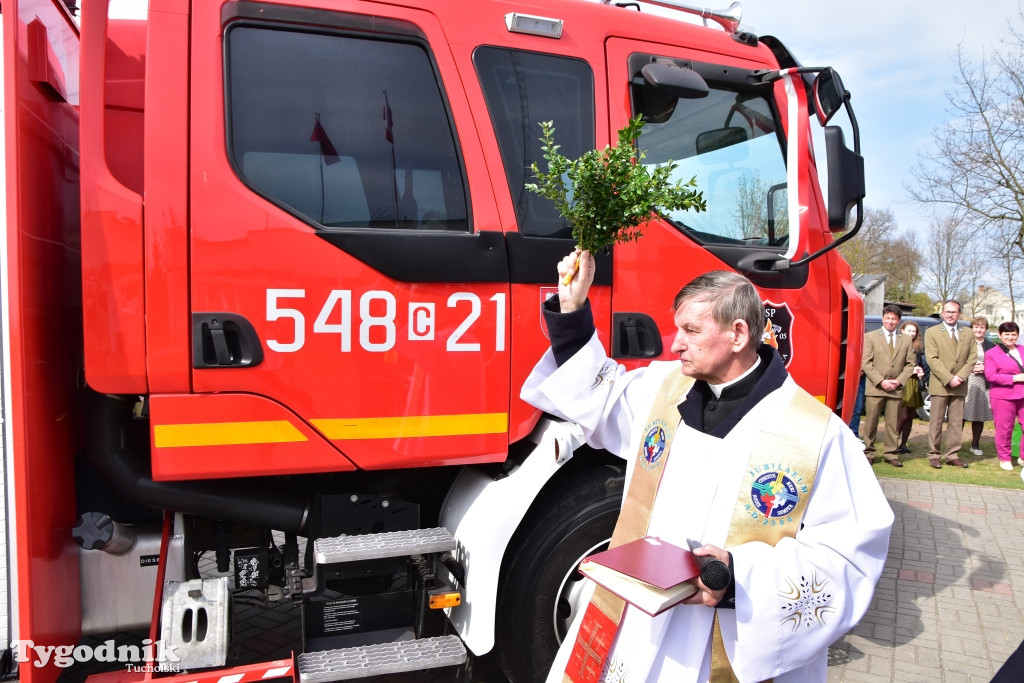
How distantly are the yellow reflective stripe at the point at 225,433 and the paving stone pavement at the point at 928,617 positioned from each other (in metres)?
1.08

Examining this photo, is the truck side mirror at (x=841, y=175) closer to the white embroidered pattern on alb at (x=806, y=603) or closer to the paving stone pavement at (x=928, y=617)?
the white embroidered pattern on alb at (x=806, y=603)

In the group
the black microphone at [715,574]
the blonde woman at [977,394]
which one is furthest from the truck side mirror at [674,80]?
the blonde woman at [977,394]

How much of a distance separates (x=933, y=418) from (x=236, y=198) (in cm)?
844

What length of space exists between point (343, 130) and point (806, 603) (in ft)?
6.68

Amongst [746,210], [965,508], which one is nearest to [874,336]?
[965,508]

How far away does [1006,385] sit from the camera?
824 centimetres

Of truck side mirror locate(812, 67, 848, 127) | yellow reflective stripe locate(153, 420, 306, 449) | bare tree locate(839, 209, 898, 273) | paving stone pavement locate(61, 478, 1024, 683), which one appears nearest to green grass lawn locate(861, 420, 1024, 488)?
paving stone pavement locate(61, 478, 1024, 683)

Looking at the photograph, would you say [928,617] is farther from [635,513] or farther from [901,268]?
[901,268]

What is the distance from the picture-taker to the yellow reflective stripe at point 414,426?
2.56 m

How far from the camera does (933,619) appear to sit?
4328mm

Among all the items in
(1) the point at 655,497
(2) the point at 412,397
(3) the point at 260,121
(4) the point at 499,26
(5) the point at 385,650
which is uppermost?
(4) the point at 499,26

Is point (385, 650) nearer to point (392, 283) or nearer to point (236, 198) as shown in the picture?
point (392, 283)

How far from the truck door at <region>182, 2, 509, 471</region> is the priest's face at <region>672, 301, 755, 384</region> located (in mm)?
944

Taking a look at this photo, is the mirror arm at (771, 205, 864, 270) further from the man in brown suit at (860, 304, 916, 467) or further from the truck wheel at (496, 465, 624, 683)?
the man in brown suit at (860, 304, 916, 467)
